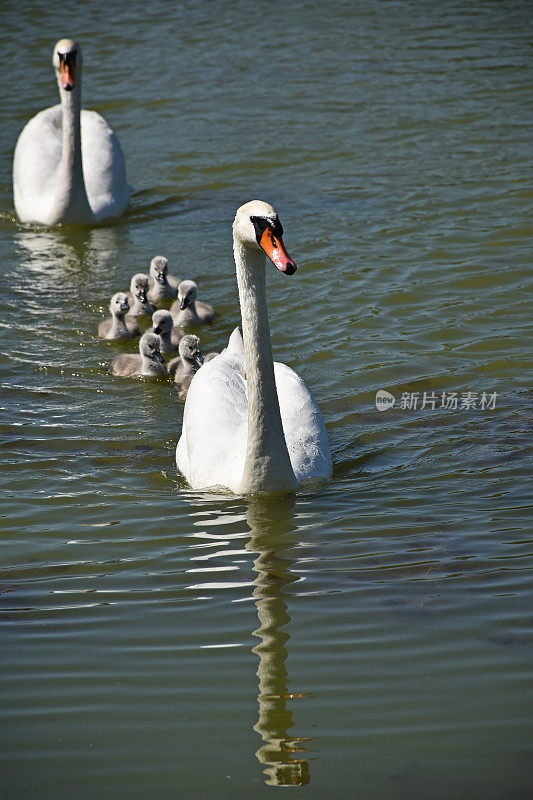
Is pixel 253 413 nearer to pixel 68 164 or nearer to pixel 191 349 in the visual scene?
pixel 191 349

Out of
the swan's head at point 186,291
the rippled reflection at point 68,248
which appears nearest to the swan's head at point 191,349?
the swan's head at point 186,291

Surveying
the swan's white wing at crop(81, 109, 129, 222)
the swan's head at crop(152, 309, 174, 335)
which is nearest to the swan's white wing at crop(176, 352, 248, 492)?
the swan's head at crop(152, 309, 174, 335)

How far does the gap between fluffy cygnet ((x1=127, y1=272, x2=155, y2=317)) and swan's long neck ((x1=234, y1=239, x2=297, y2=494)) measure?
448 cm

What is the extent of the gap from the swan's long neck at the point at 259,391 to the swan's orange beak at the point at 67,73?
7.25 meters

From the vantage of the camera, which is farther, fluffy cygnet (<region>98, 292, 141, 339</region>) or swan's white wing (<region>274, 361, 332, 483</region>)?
fluffy cygnet (<region>98, 292, 141, 339</region>)

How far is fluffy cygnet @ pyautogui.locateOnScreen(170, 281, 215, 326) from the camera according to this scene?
1080 centimetres

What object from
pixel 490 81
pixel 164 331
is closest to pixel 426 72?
pixel 490 81

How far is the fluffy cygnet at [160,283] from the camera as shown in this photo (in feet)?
37.8

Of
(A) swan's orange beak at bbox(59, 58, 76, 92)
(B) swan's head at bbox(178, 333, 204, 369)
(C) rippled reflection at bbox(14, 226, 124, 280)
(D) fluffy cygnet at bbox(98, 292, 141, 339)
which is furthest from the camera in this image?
(A) swan's orange beak at bbox(59, 58, 76, 92)

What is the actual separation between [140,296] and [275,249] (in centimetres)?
531

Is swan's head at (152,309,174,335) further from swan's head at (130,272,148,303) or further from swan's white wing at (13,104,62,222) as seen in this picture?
swan's white wing at (13,104,62,222)

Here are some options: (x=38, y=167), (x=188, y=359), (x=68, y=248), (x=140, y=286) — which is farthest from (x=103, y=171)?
(x=188, y=359)

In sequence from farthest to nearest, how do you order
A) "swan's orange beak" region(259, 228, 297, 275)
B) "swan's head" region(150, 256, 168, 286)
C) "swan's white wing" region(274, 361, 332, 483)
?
"swan's head" region(150, 256, 168, 286) < "swan's white wing" region(274, 361, 332, 483) < "swan's orange beak" region(259, 228, 297, 275)

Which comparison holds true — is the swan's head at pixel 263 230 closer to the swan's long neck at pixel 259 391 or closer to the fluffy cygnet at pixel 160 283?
the swan's long neck at pixel 259 391
